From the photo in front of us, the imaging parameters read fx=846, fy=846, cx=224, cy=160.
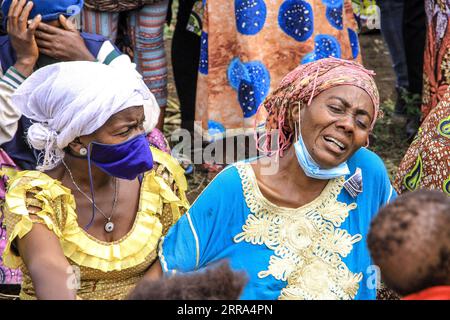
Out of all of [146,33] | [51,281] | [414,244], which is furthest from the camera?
[146,33]

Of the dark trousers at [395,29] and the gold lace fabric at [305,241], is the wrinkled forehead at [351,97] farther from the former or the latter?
the dark trousers at [395,29]

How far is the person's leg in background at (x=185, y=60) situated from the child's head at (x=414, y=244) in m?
3.48

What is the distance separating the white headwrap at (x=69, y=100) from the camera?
10.4ft

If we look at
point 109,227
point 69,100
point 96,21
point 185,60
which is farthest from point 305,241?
point 185,60

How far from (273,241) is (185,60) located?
275 cm

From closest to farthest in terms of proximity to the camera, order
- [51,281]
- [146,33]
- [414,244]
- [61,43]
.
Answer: [414,244] < [51,281] < [61,43] < [146,33]

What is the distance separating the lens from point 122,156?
10.4 ft

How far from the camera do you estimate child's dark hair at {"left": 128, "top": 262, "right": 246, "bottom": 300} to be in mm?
2174

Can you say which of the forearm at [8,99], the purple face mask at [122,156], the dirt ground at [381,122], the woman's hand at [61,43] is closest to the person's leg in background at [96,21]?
the woman's hand at [61,43]

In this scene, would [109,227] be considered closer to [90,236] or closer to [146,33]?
[90,236]

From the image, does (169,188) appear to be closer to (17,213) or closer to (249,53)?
(17,213)

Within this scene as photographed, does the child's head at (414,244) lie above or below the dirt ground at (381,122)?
above

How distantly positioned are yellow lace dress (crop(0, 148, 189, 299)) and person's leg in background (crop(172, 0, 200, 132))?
240cm
